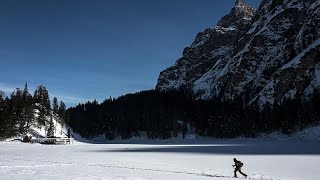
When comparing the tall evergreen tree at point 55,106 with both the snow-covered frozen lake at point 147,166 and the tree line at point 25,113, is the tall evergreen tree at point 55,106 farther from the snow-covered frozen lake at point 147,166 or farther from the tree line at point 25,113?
the snow-covered frozen lake at point 147,166

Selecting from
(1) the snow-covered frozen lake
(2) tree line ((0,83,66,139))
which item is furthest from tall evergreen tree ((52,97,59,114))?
(1) the snow-covered frozen lake

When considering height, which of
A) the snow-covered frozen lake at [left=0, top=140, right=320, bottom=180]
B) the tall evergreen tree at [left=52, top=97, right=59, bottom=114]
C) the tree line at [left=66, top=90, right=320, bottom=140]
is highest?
the tall evergreen tree at [left=52, top=97, right=59, bottom=114]

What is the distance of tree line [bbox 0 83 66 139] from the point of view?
106500 millimetres

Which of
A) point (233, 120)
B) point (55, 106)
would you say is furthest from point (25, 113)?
point (233, 120)

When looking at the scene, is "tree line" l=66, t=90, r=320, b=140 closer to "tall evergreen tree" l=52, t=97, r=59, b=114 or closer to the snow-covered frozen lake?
"tall evergreen tree" l=52, t=97, r=59, b=114

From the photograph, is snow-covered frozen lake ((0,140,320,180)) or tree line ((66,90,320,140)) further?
tree line ((66,90,320,140))

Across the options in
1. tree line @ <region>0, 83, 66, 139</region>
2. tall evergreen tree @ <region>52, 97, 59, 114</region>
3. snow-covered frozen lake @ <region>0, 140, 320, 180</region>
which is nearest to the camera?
snow-covered frozen lake @ <region>0, 140, 320, 180</region>

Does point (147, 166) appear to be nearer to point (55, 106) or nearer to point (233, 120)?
point (233, 120)

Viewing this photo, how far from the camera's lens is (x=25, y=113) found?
130 metres

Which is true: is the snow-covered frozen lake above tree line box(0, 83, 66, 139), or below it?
below

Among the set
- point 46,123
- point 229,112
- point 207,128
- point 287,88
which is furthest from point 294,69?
point 46,123

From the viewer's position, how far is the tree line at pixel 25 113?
106500mm

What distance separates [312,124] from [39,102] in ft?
391

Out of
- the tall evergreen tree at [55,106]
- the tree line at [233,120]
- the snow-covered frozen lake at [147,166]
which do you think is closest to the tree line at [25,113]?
the tall evergreen tree at [55,106]
